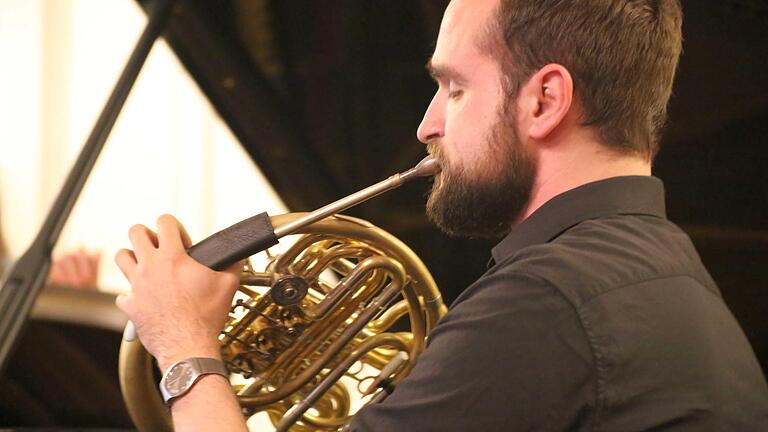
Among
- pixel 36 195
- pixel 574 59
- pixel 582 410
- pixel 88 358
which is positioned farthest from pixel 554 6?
pixel 36 195

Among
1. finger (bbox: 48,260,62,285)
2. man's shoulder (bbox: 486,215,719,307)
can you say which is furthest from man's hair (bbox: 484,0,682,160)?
finger (bbox: 48,260,62,285)

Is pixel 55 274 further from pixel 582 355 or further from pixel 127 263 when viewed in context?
pixel 582 355

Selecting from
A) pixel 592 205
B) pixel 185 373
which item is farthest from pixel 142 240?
pixel 592 205

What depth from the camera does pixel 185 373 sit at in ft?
3.08

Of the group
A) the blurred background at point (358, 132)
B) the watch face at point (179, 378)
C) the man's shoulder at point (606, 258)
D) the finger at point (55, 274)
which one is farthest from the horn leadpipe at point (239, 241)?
the finger at point (55, 274)

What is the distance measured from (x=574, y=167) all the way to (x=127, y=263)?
49 cm

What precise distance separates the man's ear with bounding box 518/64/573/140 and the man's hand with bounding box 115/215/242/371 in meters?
0.35

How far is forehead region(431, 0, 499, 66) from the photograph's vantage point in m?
1.04

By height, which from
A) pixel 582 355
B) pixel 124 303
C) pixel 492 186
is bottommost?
pixel 582 355

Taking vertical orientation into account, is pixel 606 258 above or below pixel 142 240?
below

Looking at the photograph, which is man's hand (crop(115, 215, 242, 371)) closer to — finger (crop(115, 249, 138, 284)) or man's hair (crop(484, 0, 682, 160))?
finger (crop(115, 249, 138, 284))

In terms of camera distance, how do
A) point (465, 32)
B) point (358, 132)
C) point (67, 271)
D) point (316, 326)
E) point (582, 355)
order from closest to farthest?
point (582, 355) → point (465, 32) → point (316, 326) → point (358, 132) → point (67, 271)

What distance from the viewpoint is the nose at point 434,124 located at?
106 cm

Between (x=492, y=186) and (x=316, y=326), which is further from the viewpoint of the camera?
(x=316, y=326)
